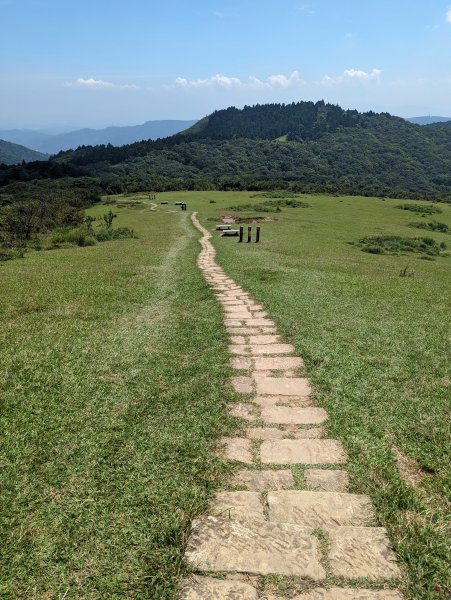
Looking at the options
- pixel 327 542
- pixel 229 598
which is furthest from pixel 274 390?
pixel 229 598

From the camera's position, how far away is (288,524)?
4.43 meters

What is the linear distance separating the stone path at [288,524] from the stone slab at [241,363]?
1154 mm

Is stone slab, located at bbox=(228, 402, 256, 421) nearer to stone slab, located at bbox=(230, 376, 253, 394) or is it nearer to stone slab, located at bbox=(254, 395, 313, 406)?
stone slab, located at bbox=(254, 395, 313, 406)

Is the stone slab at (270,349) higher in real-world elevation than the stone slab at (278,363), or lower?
higher

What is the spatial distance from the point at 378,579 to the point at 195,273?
15.3 meters

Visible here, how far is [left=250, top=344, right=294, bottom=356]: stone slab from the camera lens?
9.10 m

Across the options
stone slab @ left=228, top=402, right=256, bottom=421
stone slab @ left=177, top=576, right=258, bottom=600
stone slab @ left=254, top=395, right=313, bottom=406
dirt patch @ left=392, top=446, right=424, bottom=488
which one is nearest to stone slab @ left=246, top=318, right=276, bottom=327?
stone slab @ left=254, top=395, right=313, bottom=406

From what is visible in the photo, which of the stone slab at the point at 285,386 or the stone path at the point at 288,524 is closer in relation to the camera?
the stone path at the point at 288,524

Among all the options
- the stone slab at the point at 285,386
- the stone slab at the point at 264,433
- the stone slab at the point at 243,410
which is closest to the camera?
the stone slab at the point at 264,433

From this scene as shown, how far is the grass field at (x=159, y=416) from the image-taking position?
4109 mm

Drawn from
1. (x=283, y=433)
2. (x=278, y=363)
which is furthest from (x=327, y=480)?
(x=278, y=363)

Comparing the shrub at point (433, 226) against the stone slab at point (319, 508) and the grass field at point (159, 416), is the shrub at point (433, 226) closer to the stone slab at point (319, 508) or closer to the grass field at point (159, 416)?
the grass field at point (159, 416)

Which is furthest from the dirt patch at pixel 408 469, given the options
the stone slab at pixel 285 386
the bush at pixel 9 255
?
the bush at pixel 9 255

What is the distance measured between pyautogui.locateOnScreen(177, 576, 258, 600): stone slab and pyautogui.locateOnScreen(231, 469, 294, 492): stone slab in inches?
50.3
